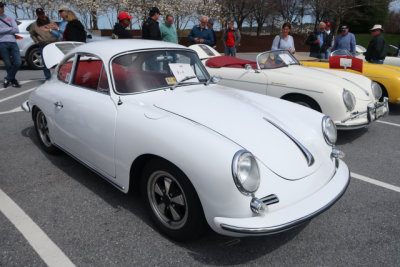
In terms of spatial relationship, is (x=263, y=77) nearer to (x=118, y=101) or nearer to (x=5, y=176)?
(x=118, y=101)

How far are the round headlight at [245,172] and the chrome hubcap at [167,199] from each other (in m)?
0.45

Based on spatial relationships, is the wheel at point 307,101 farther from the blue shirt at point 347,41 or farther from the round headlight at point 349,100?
the blue shirt at point 347,41

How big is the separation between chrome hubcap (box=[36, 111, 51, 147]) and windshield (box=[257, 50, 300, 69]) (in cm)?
356

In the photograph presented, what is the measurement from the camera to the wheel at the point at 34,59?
10.7m

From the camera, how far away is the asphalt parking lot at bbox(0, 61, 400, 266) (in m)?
2.29

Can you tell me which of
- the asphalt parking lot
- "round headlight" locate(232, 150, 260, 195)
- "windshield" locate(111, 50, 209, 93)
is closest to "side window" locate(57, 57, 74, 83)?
"windshield" locate(111, 50, 209, 93)

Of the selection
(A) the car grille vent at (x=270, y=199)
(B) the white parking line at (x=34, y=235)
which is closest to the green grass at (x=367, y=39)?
(A) the car grille vent at (x=270, y=199)

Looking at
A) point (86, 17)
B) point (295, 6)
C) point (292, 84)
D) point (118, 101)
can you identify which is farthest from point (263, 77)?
point (295, 6)

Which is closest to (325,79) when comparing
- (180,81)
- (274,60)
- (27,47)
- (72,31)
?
(274,60)

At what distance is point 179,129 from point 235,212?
2.35 feet

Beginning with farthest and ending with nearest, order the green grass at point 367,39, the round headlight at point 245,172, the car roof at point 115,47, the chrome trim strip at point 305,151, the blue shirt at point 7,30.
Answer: the green grass at point 367,39 < the blue shirt at point 7,30 < the car roof at point 115,47 < the chrome trim strip at point 305,151 < the round headlight at point 245,172

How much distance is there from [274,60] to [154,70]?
10.4 feet

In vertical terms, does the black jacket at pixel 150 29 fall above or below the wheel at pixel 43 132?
above

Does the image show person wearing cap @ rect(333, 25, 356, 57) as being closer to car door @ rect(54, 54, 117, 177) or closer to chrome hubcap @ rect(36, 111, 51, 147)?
car door @ rect(54, 54, 117, 177)
